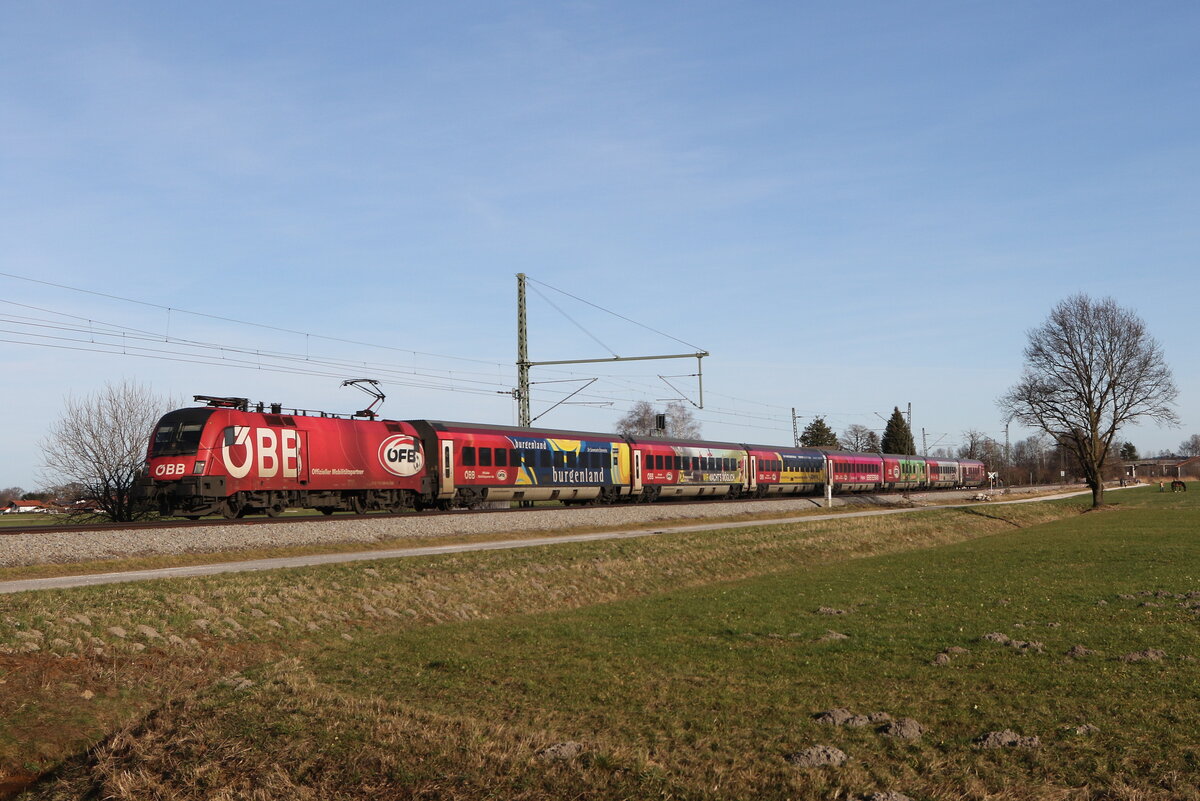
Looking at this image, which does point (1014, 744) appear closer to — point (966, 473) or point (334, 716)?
point (334, 716)

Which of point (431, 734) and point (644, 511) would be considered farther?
point (644, 511)

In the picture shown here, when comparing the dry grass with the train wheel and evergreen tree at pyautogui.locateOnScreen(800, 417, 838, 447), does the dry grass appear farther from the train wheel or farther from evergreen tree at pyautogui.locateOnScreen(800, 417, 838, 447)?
evergreen tree at pyautogui.locateOnScreen(800, 417, 838, 447)

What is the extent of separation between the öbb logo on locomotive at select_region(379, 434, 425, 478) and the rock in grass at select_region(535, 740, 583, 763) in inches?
1147

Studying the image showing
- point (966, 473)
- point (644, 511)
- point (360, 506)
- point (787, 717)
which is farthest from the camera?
point (966, 473)

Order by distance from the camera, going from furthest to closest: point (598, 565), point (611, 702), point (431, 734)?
point (598, 565), point (611, 702), point (431, 734)

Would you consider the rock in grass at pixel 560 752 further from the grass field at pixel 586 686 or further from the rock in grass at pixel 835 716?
the rock in grass at pixel 835 716

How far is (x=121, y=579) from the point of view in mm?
21047

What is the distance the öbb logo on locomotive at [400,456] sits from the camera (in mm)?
38188

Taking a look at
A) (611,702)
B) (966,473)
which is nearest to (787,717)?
(611,702)

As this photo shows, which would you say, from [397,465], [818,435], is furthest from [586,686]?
[818,435]

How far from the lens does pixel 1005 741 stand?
1005 centimetres

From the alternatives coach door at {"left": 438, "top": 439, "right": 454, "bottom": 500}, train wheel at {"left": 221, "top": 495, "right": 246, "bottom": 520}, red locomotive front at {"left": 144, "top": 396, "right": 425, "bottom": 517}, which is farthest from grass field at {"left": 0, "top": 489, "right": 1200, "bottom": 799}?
coach door at {"left": 438, "top": 439, "right": 454, "bottom": 500}

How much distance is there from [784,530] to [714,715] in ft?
100

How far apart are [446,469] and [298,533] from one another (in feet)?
39.1
